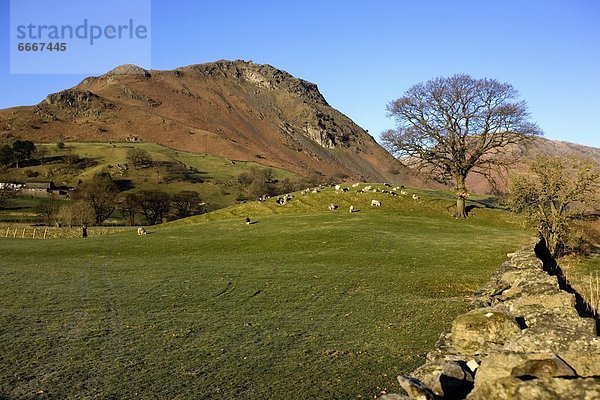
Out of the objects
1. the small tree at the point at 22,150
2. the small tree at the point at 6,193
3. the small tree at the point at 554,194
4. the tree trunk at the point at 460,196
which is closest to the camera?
the small tree at the point at 554,194

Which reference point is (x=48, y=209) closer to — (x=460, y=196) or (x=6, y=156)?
(x=6, y=156)

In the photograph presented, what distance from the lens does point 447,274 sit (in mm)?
25203

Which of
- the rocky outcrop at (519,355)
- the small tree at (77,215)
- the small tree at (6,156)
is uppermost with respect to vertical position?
the small tree at (6,156)

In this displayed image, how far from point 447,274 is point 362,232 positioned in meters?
15.1

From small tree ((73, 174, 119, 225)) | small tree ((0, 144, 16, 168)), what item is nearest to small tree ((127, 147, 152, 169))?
small tree ((0, 144, 16, 168))

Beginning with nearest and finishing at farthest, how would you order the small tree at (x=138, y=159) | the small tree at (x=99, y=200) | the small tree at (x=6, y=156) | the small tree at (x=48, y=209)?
the small tree at (x=48, y=209) → the small tree at (x=99, y=200) → the small tree at (x=6, y=156) → the small tree at (x=138, y=159)

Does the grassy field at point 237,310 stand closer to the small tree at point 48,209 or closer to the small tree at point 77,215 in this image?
the small tree at point 77,215

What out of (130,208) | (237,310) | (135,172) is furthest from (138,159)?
(237,310)

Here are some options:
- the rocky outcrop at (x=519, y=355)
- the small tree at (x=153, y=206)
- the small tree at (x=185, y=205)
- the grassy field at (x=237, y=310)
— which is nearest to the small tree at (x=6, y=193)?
the small tree at (x=153, y=206)

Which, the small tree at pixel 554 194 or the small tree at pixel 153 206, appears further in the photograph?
the small tree at pixel 153 206

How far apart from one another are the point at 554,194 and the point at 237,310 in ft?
73.1

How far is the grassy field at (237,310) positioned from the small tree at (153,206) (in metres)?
59.3

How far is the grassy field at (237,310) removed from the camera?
11.2 meters

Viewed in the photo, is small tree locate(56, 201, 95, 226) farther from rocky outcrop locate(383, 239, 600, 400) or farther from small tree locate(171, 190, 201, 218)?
rocky outcrop locate(383, 239, 600, 400)
